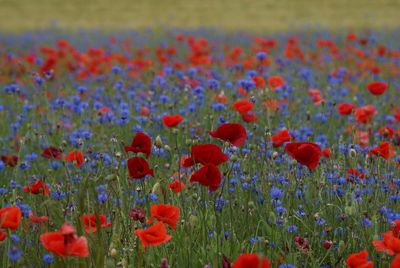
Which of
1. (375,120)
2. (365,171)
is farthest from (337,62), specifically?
(365,171)

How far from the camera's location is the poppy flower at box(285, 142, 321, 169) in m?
2.20

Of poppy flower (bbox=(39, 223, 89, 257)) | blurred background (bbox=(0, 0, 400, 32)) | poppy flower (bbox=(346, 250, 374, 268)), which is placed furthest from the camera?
blurred background (bbox=(0, 0, 400, 32))

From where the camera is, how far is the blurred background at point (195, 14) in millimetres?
15555

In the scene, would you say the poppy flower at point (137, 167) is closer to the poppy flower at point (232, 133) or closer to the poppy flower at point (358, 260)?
the poppy flower at point (232, 133)

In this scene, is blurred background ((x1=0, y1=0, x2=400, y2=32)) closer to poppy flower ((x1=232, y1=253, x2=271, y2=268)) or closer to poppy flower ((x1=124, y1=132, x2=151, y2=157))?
poppy flower ((x1=124, y1=132, x2=151, y2=157))

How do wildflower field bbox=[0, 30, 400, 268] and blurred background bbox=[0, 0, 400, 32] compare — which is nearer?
wildflower field bbox=[0, 30, 400, 268]

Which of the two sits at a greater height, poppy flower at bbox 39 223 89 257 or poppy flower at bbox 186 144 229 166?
poppy flower at bbox 186 144 229 166

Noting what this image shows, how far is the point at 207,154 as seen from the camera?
2127 millimetres

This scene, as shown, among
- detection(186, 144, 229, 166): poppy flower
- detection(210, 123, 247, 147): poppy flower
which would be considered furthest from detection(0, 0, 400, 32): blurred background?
detection(186, 144, 229, 166): poppy flower

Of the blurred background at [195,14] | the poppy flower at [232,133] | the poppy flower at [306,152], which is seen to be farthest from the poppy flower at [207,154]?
the blurred background at [195,14]

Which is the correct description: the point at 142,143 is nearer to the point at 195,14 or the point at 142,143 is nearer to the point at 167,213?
the point at 167,213

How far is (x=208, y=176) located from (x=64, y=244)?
599 millimetres

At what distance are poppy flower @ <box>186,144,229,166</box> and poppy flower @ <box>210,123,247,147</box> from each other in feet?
0.41

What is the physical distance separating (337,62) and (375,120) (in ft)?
9.36
